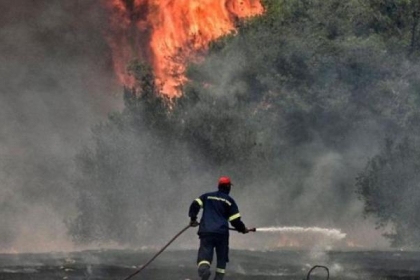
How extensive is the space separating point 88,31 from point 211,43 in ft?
22.6

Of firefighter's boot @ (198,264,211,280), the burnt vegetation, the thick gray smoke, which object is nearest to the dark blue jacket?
firefighter's boot @ (198,264,211,280)

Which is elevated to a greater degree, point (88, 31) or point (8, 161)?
point (88, 31)

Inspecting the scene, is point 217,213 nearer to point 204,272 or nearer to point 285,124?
point 204,272

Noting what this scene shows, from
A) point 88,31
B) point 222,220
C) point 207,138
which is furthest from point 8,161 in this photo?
point 222,220

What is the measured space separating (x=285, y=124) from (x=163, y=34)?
7.72 m

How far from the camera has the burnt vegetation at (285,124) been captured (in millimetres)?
53719

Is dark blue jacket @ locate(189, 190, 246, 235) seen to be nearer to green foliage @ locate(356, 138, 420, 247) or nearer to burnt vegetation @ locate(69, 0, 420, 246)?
burnt vegetation @ locate(69, 0, 420, 246)

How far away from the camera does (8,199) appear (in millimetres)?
60625

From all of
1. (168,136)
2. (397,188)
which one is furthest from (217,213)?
(397,188)

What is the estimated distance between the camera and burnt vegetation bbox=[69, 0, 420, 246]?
176 feet

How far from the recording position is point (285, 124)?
65.4 metres

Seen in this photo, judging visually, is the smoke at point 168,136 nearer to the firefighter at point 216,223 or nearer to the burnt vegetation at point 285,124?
the burnt vegetation at point 285,124

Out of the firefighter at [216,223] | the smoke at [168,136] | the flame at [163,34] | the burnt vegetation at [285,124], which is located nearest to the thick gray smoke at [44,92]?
the smoke at [168,136]

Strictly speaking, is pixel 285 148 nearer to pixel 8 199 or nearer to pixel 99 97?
pixel 99 97
